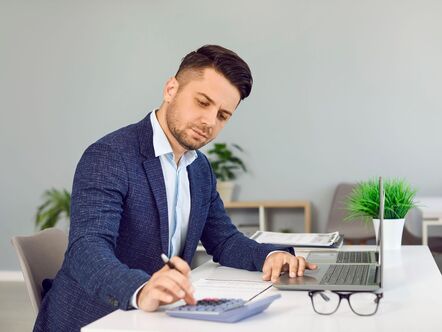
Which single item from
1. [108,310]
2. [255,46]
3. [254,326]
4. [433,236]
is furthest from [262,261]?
[255,46]

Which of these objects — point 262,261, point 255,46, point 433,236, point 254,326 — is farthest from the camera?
point 255,46

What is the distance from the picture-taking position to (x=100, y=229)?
1.90 meters

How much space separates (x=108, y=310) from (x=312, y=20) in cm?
442

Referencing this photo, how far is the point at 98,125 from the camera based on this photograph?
657cm

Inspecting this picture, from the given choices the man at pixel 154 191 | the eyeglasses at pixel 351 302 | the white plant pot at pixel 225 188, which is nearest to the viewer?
the eyeglasses at pixel 351 302

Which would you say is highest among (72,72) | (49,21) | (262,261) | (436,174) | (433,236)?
(49,21)

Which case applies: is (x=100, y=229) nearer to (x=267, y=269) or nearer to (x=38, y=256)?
(x=267, y=269)

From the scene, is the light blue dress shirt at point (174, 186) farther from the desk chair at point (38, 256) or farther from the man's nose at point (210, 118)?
the desk chair at point (38, 256)

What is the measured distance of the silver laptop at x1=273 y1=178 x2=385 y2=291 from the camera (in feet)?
6.08

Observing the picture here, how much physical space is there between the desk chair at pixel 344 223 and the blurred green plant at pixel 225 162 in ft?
2.61

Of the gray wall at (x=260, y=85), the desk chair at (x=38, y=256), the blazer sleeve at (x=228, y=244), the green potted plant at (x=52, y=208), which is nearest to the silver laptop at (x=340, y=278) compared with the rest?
the blazer sleeve at (x=228, y=244)

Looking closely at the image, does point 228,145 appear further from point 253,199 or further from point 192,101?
point 192,101

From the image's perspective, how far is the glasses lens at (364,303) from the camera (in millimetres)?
1659

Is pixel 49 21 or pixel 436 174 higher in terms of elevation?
pixel 49 21
